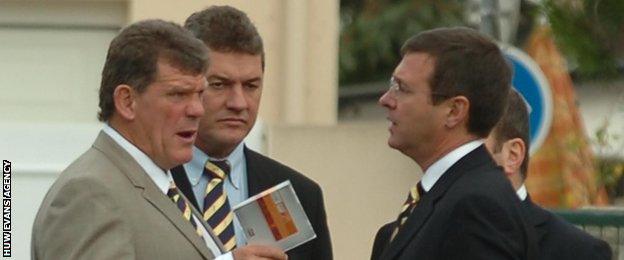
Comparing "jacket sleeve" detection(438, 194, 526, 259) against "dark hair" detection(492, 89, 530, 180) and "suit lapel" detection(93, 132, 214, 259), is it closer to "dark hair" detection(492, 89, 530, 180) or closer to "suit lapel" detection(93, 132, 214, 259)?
"suit lapel" detection(93, 132, 214, 259)

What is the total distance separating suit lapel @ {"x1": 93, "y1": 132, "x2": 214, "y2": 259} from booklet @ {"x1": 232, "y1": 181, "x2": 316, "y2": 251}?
26 centimetres

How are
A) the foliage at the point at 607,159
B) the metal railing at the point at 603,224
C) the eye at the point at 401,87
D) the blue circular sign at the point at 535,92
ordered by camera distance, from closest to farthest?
the eye at the point at 401,87, the metal railing at the point at 603,224, the blue circular sign at the point at 535,92, the foliage at the point at 607,159

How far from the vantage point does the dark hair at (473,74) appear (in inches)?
193

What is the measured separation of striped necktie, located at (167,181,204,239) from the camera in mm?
4859

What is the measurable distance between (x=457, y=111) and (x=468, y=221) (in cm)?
34

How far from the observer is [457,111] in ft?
16.1

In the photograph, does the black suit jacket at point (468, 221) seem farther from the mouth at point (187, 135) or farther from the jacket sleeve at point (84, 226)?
the jacket sleeve at point (84, 226)

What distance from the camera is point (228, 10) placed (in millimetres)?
5598

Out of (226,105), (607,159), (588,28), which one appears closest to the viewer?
(226,105)

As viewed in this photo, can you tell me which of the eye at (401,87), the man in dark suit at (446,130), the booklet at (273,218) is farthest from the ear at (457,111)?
the booklet at (273,218)

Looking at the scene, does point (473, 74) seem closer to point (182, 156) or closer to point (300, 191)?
point (182, 156)

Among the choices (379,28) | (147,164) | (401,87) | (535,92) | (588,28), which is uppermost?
(401,87)

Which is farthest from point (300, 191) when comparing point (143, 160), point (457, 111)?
point (143, 160)

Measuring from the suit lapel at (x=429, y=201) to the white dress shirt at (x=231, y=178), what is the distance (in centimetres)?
69
